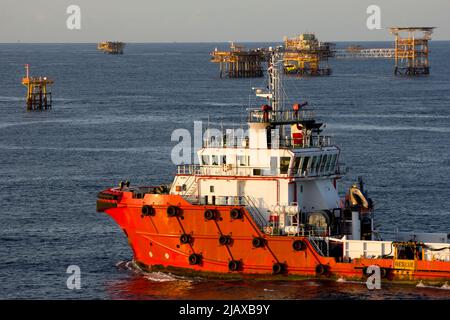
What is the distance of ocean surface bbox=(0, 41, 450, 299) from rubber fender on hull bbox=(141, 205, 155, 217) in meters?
2.52

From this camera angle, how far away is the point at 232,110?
114m

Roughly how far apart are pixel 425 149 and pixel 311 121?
3997 centimetres

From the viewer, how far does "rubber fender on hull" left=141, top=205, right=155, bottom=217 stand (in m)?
47.9

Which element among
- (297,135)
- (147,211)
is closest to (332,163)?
(297,135)

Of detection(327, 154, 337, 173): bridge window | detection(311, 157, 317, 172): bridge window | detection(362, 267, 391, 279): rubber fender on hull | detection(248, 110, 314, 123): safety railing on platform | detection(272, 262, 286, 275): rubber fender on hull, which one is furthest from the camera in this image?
detection(327, 154, 337, 173): bridge window

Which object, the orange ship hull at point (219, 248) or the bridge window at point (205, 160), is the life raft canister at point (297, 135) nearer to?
the bridge window at point (205, 160)

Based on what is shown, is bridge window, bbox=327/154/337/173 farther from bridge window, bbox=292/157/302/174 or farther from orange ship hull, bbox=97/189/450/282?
orange ship hull, bbox=97/189/450/282

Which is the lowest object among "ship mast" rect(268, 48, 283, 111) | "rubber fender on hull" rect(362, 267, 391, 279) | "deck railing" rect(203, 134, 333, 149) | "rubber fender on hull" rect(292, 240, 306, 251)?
"rubber fender on hull" rect(362, 267, 391, 279)

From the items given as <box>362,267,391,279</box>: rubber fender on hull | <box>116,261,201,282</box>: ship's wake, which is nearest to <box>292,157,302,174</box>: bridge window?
<box>362,267,391,279</box>: rubber fender on hull

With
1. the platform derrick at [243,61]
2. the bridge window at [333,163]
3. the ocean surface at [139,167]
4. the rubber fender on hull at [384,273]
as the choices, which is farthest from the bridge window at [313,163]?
the platform derrick at [243,61]

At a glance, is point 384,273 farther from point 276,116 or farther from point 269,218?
point 276,116

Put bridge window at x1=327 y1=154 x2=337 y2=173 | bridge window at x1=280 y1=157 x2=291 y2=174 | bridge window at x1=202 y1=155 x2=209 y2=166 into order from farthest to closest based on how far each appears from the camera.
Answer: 1. bridge window at x1=202 y1=155 x2=209 y2=166
2. bridge window at x1=327 y1=154 x2=337 y2=173
3. bridge window at x1=280 y1=157 x2=291 y2=174
